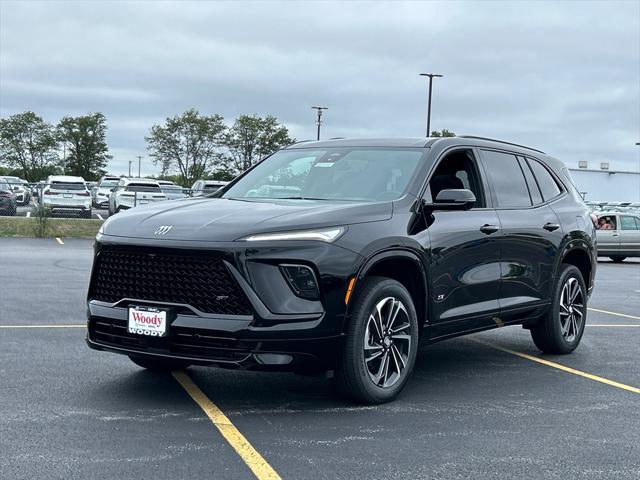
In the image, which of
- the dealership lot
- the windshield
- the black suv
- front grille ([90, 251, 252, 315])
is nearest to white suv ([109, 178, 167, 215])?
the dealership lot

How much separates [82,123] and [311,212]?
71077mm

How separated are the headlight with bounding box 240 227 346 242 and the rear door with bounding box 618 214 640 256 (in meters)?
22.1

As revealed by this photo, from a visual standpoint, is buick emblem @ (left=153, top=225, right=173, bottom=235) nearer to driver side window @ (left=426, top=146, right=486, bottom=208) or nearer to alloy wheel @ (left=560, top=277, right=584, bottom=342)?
driver side window @ (left=426, top=146, right=486, bottom=208)

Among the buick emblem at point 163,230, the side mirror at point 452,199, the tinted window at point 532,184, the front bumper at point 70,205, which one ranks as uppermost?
the tinted window at point 532,184

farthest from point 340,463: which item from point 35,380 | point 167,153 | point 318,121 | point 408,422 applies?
point 167,153

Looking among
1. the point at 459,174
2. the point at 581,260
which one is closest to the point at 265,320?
the point at 459,174

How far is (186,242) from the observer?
5707 mm

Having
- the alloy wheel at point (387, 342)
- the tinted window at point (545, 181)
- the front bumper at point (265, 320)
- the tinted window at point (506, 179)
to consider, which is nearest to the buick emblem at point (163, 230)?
the front bumper at point (265, 320)

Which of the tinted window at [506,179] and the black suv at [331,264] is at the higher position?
the tinted window at [506,179]

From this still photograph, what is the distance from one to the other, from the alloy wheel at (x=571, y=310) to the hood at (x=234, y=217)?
2981mm

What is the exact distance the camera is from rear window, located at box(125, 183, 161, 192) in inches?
1314

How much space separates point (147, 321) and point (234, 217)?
86cm

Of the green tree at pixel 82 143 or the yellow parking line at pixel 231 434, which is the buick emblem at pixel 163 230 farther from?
the green tree at pixel 82 143

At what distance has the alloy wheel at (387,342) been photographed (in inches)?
241
